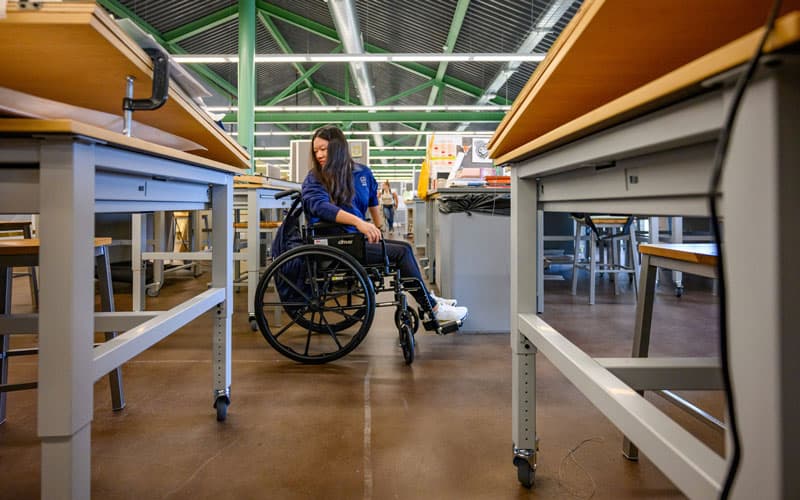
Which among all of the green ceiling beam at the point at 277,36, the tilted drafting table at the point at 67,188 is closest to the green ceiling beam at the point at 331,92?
the green ceiling beam at the point at 277,36

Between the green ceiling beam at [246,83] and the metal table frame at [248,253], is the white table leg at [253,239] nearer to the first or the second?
the metal table frame at [248,253]

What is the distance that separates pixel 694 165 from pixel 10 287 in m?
1.82

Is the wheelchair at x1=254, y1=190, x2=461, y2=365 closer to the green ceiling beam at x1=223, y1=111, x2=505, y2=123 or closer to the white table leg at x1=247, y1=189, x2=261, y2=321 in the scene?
the white table leg at x1=247, y1=189, x2=261, y2=321

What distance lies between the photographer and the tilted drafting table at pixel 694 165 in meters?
0.35

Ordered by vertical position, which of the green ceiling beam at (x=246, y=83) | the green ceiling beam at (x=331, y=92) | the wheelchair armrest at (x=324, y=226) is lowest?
the wheelchair armrest at (x=324, y=226)

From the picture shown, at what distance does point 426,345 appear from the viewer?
243 centimetres

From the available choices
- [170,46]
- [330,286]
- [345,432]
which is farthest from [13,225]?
[170,46]

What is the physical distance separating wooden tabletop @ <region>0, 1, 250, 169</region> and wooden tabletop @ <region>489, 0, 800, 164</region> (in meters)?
0.74

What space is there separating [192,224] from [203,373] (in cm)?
297

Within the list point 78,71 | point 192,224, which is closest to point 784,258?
point 78,71

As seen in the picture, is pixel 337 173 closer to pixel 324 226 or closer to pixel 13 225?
pixel 324 226

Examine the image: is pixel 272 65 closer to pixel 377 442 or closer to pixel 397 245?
pixel 397 245

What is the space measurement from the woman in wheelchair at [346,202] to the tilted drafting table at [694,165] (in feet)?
3.79

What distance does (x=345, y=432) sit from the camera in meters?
1.43
